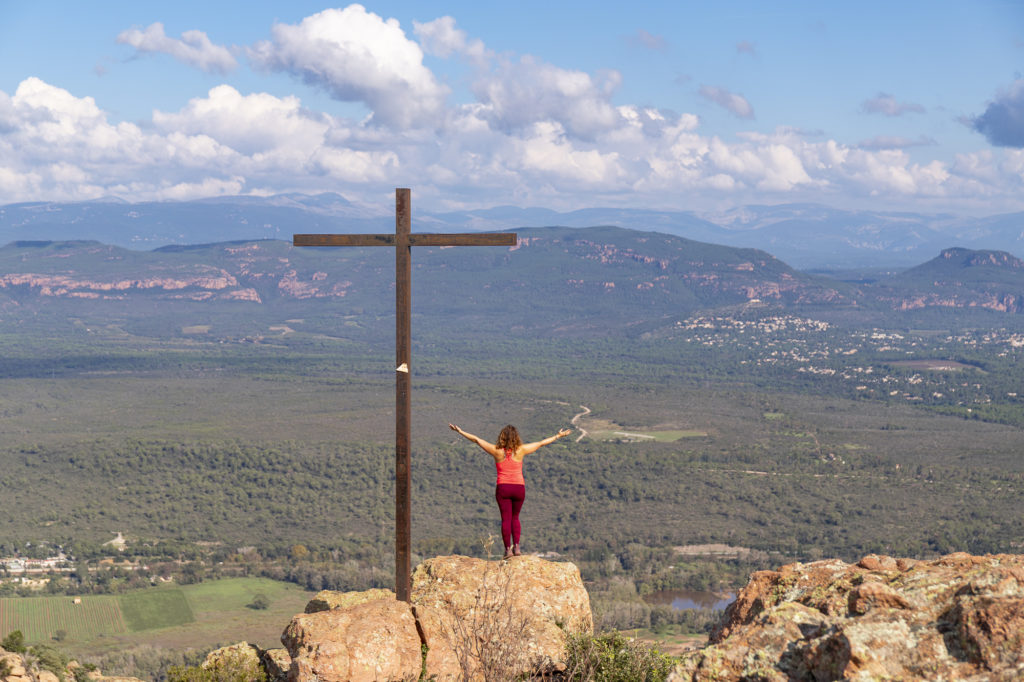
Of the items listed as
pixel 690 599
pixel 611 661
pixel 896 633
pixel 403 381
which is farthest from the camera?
pixel 690 599

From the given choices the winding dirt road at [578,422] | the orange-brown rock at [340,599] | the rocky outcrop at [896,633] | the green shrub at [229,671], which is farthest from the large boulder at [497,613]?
the winding dirt road at [578,422]

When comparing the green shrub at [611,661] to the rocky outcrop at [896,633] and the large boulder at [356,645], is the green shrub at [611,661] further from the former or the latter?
the rocky outcrop at [896,633]

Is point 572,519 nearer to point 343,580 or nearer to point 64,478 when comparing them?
point 343,580

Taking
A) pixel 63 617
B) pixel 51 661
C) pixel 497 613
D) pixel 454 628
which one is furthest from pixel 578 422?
pixel 497 613

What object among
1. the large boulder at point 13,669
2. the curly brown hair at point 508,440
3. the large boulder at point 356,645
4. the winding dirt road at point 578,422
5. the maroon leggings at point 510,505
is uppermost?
→ the curly brown hair at point 508,440

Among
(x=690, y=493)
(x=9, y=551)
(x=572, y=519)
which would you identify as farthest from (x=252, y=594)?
(x=690, y=493)

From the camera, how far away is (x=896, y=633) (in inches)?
380

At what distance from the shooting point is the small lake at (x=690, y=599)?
88.6 metres

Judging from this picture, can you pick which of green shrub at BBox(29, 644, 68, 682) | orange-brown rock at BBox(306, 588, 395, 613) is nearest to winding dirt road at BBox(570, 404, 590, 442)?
green shrub at BBox(29, 644, 68, 682)

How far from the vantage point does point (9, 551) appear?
355ft

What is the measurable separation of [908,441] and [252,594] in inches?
4608

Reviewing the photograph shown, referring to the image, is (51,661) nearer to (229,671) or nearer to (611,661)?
(229,671)

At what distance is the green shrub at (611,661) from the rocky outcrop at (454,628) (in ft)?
1.07

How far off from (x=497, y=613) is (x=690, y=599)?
8299 centimetres
